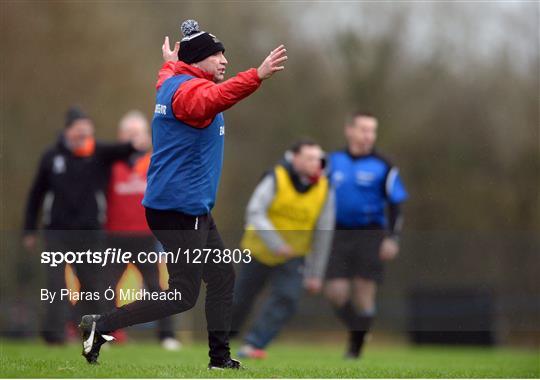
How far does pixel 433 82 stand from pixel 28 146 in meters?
9.39

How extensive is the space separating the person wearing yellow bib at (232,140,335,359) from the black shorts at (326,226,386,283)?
0.46m

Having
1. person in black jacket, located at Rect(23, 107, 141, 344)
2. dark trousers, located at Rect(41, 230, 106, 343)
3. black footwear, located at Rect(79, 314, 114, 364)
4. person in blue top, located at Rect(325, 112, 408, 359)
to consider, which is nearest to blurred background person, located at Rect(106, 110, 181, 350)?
person in black jacket, located at Rect(23, 107, 141, 344)

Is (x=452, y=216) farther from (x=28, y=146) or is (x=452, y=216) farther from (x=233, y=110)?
(x=28, y=146)

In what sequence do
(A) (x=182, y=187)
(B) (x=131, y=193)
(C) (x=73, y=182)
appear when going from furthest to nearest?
(B) (x=131, y=193) → (C) (x=73, y=182) → (A) (x=182, y=187)

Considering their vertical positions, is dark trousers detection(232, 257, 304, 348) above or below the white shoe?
above

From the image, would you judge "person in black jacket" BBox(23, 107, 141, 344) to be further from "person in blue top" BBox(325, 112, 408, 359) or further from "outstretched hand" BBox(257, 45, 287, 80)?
"outstretched hand" BBox(257, 45, 287, 80)

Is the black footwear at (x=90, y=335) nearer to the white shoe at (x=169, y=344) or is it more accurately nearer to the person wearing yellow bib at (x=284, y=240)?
the person wearing yellow bib at (x=284, y=240)

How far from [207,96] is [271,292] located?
4.24 meters

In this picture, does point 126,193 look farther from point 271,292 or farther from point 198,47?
point 198,47

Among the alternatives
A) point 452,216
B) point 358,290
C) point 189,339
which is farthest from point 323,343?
point 452,216

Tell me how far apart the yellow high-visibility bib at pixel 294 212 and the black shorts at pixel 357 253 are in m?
0.58

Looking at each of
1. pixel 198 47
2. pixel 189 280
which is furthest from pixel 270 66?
pixel 189 280

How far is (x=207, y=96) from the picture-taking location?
6.60 metres

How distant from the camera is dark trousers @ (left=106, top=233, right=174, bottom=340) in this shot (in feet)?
26.0
